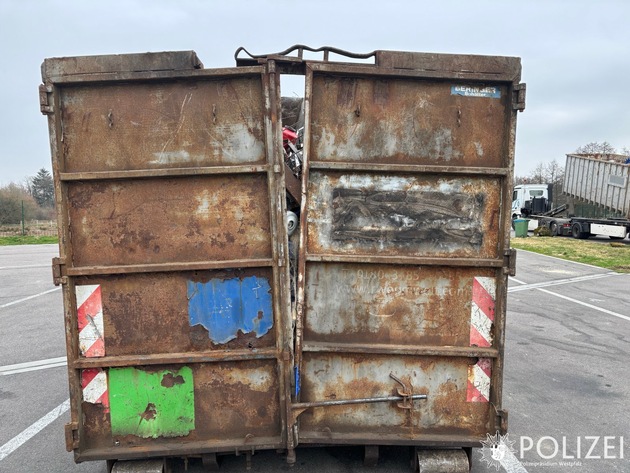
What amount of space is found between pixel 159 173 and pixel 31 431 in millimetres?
3148

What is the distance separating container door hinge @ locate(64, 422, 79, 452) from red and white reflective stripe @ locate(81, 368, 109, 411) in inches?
6.9

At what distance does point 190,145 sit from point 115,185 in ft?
1.96

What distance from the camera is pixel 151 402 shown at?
3059 millimetres

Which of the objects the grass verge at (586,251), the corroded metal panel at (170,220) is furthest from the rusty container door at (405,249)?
the grass verge at (586,251)

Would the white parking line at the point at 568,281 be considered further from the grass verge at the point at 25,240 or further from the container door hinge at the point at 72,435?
the grass verge at the point at 25,240

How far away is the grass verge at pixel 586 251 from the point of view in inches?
597

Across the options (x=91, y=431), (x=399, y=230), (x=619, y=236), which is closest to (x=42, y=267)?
(x=91, y=431)

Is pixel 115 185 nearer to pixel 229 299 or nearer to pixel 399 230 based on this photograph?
pixel 229 299

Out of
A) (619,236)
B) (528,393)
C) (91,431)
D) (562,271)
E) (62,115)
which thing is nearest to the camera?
(62,115)

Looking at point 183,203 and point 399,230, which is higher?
point 183,203

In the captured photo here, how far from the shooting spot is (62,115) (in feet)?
9.44

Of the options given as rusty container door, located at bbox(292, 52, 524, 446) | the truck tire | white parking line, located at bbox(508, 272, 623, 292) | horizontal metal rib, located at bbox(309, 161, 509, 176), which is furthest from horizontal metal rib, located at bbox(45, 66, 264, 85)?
the truck tire

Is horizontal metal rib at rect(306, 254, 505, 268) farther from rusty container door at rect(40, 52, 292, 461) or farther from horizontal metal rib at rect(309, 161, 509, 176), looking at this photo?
horizontal metal rib at rect(309, 161, 509, 176)

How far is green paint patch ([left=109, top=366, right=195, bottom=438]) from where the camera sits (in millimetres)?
3047
